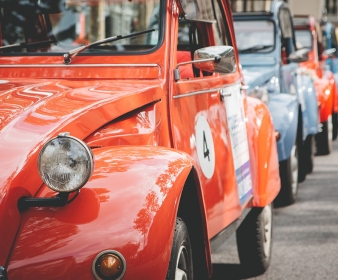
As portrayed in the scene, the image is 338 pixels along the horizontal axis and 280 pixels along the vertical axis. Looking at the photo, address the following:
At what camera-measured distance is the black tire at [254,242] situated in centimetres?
542

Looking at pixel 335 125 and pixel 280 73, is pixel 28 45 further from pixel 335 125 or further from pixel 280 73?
pixel 335 125

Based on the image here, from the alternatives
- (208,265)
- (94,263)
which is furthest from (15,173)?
(208,265)

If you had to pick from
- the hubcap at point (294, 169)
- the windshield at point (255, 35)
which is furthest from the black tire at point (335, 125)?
the hubcap at point (294, 169)

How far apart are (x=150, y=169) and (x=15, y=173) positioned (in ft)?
1.71

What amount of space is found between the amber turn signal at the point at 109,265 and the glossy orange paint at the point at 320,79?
8.99 m

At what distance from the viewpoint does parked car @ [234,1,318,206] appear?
8.65m

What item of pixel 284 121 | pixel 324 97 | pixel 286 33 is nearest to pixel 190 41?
pixel 284 121

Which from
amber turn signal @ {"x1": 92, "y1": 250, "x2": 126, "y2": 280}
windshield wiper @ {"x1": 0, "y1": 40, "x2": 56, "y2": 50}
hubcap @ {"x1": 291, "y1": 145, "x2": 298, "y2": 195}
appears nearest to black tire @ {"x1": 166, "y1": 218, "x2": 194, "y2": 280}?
amber turn signal @ {"x1": 92, "y1": 250, "x2": 126, "y2": 280}

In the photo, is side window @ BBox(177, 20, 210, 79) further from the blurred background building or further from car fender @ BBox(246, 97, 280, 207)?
the blurred background building

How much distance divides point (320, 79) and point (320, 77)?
0.26 meters

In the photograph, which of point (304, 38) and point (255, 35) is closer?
point (255, 35)

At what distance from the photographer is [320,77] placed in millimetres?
13039

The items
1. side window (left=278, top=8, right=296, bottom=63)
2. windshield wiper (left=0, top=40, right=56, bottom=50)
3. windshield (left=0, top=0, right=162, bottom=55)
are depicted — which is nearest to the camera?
windshield wiper (left=0, top=40, right=56, bottom=50)

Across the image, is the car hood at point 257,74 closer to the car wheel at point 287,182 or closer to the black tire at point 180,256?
the car wheel at point 287,182
